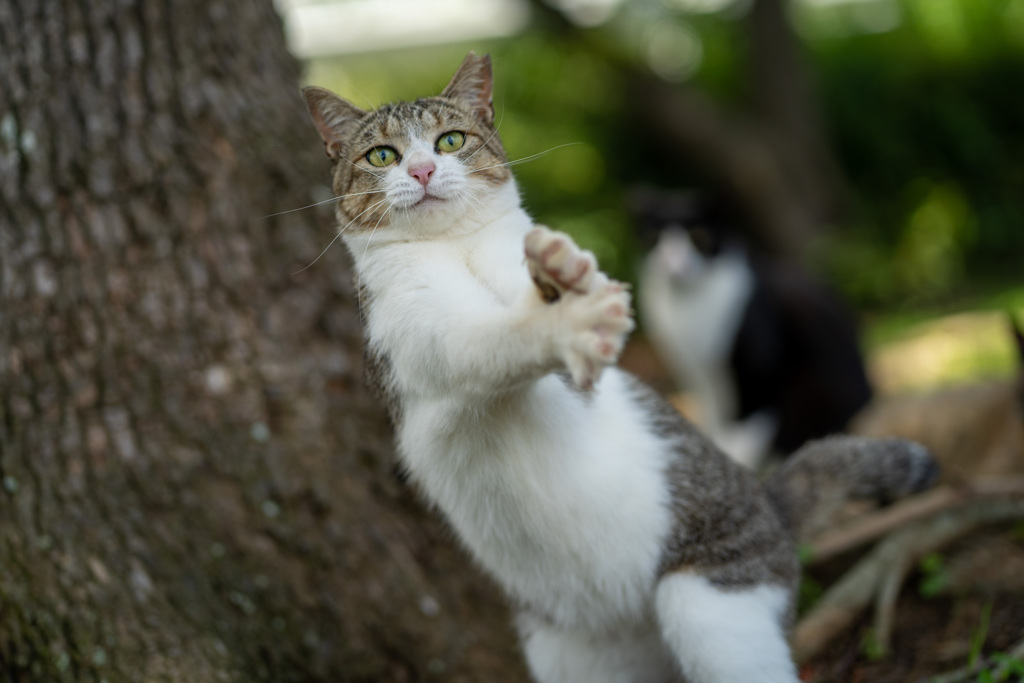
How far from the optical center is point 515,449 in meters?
2.04

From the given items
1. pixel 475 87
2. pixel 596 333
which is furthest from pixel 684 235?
pixel 596 333

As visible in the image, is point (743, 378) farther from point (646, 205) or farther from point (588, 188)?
point (588, 188)

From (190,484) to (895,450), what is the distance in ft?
7.34

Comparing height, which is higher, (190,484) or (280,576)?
(190,484)

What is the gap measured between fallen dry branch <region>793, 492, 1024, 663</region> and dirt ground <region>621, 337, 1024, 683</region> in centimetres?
5

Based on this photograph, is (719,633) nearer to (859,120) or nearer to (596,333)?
(596,333)

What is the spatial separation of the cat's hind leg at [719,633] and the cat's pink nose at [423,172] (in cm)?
120

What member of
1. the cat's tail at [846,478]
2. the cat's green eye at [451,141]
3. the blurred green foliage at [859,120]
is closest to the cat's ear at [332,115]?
the cat's green eye at [451,141]

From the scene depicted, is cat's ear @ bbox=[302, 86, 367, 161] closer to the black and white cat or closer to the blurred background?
the black and white cat

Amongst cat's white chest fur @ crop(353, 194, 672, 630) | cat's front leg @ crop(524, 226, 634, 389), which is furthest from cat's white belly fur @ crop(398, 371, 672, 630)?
cat's front leg @ crop(524, 226, 634, 389)

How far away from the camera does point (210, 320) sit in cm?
267

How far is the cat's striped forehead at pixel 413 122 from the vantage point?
2.12 metres

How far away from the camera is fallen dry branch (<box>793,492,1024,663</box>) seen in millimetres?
2807

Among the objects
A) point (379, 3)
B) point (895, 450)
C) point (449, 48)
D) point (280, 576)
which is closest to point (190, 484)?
point (280, 576)
